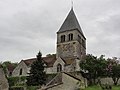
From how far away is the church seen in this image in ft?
181

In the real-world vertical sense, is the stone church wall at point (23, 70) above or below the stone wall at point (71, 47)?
below

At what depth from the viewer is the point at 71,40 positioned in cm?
5934

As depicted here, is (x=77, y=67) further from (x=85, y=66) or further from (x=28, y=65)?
(x=28, y=65)

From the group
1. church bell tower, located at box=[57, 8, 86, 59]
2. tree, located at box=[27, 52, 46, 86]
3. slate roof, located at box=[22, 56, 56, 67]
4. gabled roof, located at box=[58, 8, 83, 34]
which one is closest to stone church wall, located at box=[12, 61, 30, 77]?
slate roof, located at box=[22, 56, 56, 67]

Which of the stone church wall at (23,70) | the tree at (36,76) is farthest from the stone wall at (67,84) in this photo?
the stone church wall at (23,70)

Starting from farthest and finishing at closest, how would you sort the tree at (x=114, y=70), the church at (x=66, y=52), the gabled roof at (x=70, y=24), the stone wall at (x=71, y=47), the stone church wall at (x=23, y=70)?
the gabled roof at (x=70, y=24) < the stone church wall at (x=23, y=70) < the stone wall at (x=71, y=47) < the church at (x=66, y=52) < the tree at (x=114, y=70)

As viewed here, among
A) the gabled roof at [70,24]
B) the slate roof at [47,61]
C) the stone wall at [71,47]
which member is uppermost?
the gabled roof at [70,24]

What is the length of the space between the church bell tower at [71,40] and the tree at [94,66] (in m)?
8.48

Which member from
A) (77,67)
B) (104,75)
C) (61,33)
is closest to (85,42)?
(61,33)

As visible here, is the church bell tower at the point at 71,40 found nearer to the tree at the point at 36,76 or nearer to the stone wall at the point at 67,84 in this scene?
the tree at the point at 36,76

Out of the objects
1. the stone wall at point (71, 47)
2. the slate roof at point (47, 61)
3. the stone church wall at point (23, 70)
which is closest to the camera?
the slate roof at point (47, 61)

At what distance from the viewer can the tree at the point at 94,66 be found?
4659cm

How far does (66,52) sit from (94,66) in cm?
1312

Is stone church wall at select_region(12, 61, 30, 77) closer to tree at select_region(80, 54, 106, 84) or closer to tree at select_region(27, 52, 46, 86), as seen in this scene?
tree at select_region(27, 52, 46, 86)
